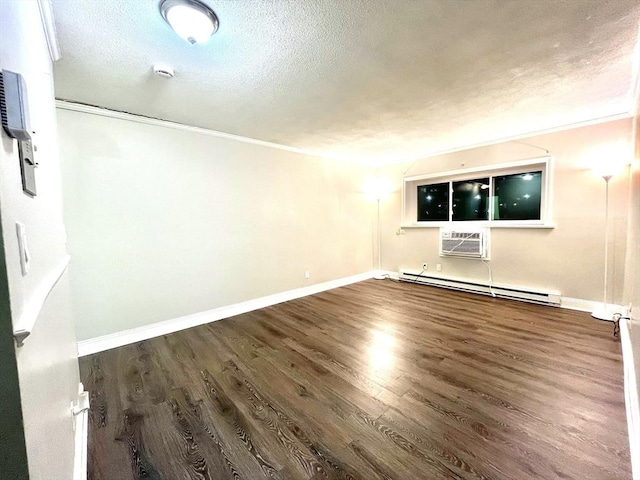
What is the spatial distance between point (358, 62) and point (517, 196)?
11.4 ft

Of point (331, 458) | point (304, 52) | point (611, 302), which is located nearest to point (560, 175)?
point (611, 302)

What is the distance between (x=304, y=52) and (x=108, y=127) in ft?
7.24

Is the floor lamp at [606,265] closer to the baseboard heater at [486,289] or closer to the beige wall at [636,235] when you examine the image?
the baseboard heater at [486,289]

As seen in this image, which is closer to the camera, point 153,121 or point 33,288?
point 33,288

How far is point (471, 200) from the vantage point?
4.42 metres

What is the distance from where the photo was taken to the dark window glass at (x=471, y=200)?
4.27 metres

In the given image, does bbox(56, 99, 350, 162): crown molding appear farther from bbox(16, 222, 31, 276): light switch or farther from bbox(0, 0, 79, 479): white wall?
bbox(16, 222, 31, 276): light switch

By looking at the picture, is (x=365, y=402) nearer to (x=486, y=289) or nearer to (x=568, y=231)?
(x=486, y=289)

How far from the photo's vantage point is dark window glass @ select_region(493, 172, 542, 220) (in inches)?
150

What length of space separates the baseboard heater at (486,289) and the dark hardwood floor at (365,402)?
56 cm

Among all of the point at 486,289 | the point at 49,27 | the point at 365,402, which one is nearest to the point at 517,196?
the point at 486,289

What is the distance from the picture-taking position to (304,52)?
1.82 meters

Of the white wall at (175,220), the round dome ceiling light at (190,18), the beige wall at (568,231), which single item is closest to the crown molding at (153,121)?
the white wall at (175,220)

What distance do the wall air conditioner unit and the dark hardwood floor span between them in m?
1.34
